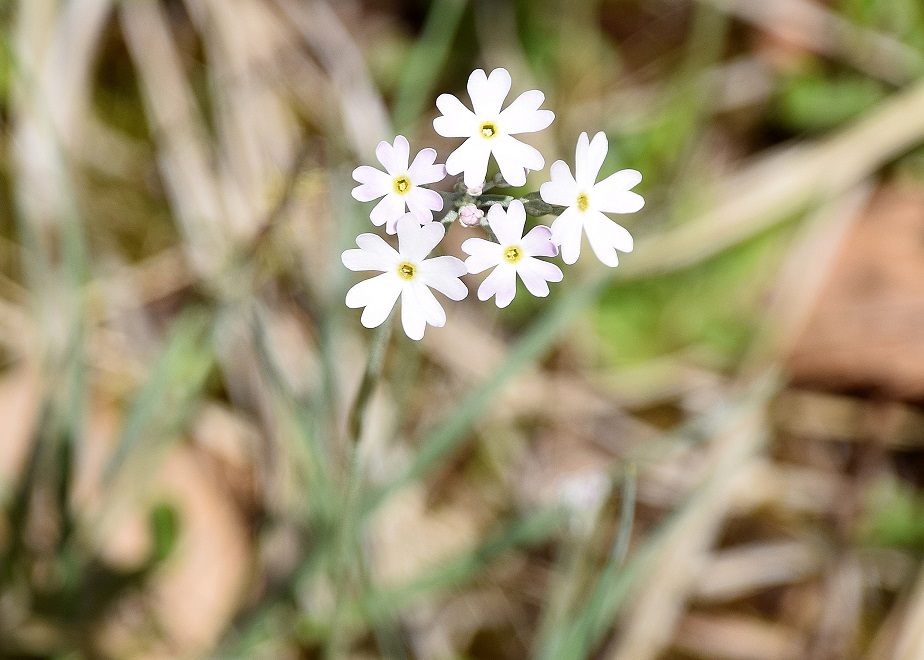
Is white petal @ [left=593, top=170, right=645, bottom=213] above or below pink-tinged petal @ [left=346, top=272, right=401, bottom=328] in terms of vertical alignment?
above

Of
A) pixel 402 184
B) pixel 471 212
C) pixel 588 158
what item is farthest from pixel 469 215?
pixel 588 158

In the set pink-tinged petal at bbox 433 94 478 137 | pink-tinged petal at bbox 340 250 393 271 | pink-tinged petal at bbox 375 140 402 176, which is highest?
pink-tinged petal at bbox 433 94 478 137

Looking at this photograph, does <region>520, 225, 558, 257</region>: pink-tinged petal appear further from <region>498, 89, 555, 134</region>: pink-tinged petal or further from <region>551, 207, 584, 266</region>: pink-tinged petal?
<region>498, 89, 555, 134</region>: pink-tinged petal

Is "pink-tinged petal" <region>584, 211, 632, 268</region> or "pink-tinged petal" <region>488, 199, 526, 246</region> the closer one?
"pink-tinged petal" <region>488, 199, 526, 246</region>

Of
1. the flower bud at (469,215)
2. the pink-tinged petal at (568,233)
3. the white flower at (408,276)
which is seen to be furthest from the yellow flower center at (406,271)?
the pink-tinged petal at (568,233)

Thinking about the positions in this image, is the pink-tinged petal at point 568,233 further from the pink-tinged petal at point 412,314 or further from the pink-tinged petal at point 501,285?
the pink-tinged petal at point 412,314

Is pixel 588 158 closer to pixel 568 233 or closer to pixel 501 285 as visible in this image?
pixel 568 233

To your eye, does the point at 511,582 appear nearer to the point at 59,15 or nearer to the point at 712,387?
the point at 712,387

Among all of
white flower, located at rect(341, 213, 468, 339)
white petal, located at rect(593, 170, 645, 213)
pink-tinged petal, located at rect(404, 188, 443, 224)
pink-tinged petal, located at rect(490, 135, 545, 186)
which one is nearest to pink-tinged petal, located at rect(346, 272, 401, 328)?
white flower, located at rect(341, 213, 468, 339)
